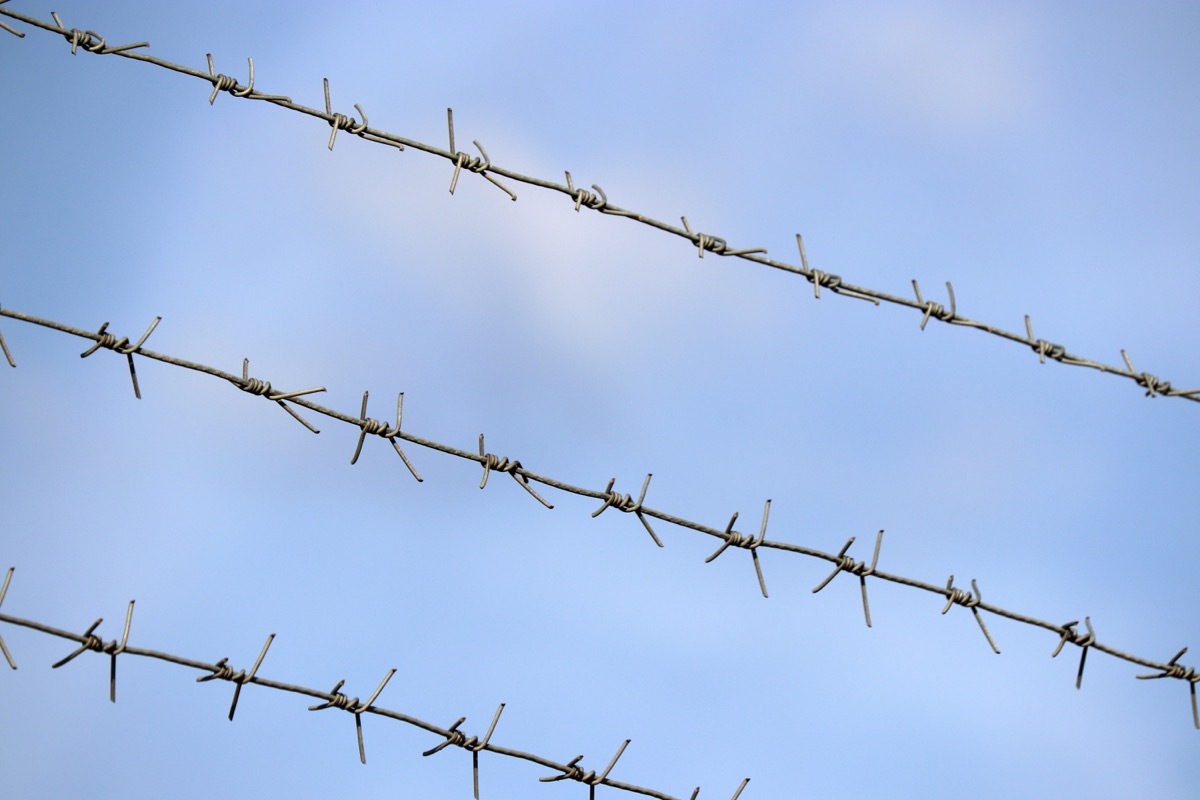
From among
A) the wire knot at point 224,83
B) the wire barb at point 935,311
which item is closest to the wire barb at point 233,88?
the wire knot at point 224,83

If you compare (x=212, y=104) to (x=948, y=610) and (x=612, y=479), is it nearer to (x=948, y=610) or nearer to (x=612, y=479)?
(x=612, y=479)

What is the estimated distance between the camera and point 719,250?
4.46 meters

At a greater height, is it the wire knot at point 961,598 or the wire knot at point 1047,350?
the wire knot at point 1047,350

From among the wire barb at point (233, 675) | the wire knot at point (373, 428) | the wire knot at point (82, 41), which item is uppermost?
the wire knot at point (82, 41)

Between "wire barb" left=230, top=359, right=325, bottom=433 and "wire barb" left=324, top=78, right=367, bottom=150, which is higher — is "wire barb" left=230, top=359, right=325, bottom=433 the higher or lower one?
the lower one

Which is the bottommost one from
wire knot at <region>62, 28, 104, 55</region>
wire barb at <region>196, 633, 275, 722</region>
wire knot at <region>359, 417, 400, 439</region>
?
wire barb at <region>196, 633, 275, 722</region>

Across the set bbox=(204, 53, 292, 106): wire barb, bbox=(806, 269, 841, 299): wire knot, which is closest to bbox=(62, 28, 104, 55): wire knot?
bbox=(204, 53, 292, 106): wire barb

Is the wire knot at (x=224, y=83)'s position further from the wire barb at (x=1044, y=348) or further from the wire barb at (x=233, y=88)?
the wire barb at (x=1044, y=348)

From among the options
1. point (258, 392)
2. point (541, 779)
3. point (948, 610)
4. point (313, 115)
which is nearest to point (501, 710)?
point (541, 779)

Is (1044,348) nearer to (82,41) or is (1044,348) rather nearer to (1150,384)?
(1150,384)

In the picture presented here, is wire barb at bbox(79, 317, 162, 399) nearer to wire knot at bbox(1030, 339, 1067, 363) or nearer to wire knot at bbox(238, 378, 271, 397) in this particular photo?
wire knot at bbox(238, 378, 271, 397)

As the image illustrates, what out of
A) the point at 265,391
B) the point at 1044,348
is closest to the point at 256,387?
the point at 265,391

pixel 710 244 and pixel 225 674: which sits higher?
pixel 710 244

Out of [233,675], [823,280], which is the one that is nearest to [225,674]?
[233,675]
